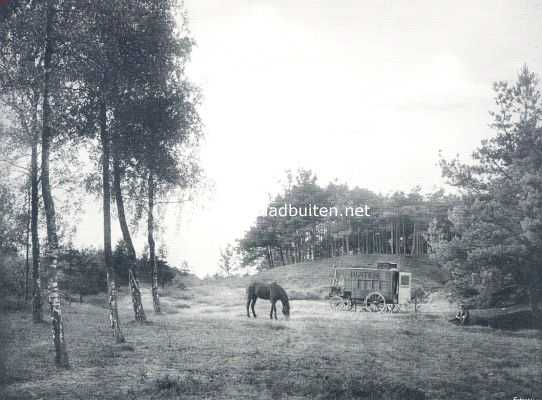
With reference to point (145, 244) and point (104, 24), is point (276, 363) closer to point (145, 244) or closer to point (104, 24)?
point (145, 244)

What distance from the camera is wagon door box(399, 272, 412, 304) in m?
13.4

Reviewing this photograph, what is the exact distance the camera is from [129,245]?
10.4m

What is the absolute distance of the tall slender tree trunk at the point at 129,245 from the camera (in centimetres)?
1030

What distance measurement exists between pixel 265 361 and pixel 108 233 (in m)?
4.54

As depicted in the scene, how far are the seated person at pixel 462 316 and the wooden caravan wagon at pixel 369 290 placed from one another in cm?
348

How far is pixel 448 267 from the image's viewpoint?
420 inches

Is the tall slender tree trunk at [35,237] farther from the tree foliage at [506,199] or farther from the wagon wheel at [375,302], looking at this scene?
the wagon wheel at [375,302]

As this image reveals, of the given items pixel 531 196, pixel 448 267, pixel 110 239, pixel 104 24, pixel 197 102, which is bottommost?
pixel 448 267

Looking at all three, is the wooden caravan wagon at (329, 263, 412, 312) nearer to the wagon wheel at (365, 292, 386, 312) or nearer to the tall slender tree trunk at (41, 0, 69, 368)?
the wagon wheel at (365, 292, 386, 312)

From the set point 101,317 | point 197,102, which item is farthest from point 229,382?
point 197,102

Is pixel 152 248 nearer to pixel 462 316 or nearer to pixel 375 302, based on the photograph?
pixel 462 316

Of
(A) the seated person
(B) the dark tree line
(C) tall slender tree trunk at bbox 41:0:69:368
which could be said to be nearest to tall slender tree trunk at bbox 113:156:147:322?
(C) tall slender tree trunk at bbox 41:0:69:368

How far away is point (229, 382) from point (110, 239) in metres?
4.38

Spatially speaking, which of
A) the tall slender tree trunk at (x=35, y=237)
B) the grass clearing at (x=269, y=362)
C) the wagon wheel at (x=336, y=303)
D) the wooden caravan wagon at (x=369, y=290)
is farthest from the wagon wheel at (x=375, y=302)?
the tall slender tree trunk at (x=35, y=237)
